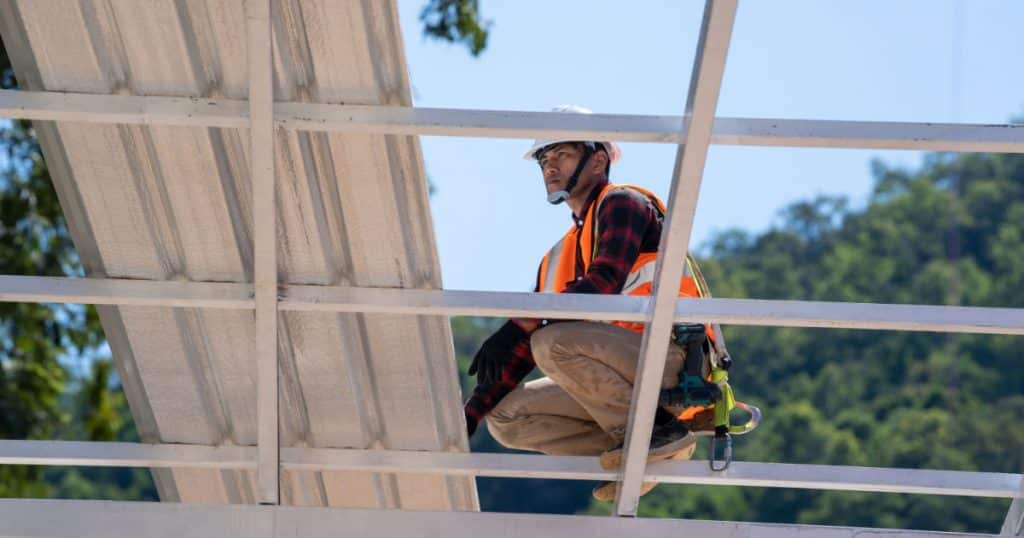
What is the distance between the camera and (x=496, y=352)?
19.6 ft

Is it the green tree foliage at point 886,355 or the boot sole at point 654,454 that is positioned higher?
the boot sole at point 654,454

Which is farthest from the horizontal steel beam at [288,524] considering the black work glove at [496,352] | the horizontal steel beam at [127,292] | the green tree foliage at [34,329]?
the green tree foliage at [34,329]

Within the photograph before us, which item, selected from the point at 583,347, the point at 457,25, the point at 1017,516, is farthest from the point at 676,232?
the point at 457,25

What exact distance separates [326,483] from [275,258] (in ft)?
5.43

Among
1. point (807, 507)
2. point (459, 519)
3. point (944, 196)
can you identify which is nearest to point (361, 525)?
point (459, 519)

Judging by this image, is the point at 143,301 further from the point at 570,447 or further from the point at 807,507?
the point at 807,507

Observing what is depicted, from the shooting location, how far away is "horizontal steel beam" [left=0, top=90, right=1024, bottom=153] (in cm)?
500

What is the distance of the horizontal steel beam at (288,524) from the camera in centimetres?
557

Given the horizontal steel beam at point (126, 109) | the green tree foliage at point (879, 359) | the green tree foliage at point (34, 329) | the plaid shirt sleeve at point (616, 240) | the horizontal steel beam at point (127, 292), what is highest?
the horizontal steel beam at point (126, 109)

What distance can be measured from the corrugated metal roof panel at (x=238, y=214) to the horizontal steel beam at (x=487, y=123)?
0.09 metres

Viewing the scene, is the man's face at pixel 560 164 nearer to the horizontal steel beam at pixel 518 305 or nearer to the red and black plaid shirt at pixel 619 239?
the red and black plaid shirt at pixel 619 239

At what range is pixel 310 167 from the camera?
17.4 ft

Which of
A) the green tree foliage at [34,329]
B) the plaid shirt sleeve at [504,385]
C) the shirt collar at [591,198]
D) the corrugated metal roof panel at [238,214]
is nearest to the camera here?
the corrugated metal roof panel at [238,214]

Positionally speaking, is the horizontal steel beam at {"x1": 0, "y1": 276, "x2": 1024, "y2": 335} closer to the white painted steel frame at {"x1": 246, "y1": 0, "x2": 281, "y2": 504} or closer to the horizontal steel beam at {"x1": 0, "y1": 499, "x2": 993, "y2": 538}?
the white painted steel frame at {"x1": 246, "y1": 0, "x2": 281, "y2": 504}
